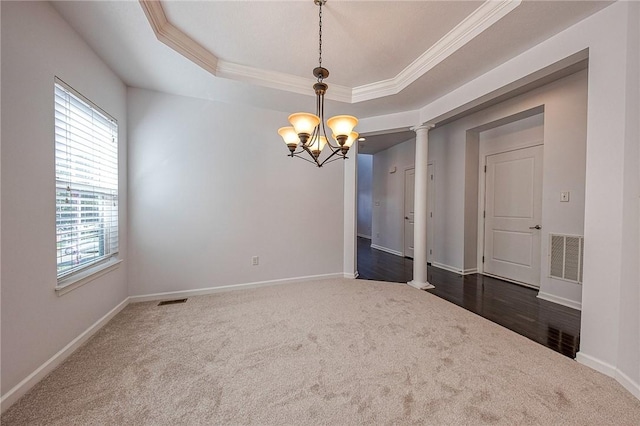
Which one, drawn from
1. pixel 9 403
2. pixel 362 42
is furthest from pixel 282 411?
pixel 362 42

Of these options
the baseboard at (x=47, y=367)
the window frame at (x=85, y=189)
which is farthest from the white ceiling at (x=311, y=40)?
the baseboard at (x=47, y=367)

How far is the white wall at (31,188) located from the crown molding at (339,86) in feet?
2.25

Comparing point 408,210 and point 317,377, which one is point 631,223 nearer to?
point 317,377

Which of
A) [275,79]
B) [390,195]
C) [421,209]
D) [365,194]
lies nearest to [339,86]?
[275,79]

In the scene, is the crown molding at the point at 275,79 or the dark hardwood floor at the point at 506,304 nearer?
the dark hardwood floor at the point at 506,304

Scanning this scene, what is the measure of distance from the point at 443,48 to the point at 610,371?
2774 millimetres

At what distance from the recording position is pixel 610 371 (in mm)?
1654

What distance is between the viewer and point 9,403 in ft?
4.59

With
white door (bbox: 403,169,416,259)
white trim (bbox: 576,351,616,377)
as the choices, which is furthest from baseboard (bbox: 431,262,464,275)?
white trim (bbox: 576,351,616,377)

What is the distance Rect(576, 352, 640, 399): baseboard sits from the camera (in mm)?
1503

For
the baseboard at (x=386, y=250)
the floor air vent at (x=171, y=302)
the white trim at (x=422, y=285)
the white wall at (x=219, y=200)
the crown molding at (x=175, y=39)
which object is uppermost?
the crown molding at (x=175, y=39)

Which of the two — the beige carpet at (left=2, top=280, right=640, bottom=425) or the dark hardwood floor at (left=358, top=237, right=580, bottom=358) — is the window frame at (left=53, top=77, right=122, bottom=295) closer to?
the beige carpet at (left=2, top=280, right=640, bottom=425)

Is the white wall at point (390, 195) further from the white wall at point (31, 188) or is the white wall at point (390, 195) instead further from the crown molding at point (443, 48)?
the white wall at point (31, 188)

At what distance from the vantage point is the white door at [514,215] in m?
3.53
